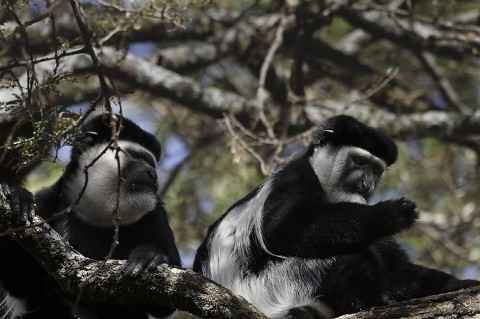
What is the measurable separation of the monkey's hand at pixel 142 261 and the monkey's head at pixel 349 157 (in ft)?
5.17

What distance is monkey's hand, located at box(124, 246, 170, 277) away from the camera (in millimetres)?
2920

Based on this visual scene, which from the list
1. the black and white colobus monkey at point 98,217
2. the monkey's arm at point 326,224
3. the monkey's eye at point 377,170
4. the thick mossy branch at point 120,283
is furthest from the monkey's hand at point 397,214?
the thick mossy branch at point 120,283

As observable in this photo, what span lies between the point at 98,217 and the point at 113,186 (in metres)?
0.18

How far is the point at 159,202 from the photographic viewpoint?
13.7ft

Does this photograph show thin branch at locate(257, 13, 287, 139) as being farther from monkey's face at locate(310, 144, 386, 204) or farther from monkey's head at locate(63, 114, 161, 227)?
monkey's head at locate(63, 114, 161, 227)

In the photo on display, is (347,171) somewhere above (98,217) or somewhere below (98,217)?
below

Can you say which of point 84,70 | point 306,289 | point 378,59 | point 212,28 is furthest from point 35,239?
point 378,59

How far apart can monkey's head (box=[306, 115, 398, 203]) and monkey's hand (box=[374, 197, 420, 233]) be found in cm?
44

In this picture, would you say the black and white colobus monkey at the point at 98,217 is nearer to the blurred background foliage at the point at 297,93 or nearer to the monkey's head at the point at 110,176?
the monkey's head at the point at 110,176

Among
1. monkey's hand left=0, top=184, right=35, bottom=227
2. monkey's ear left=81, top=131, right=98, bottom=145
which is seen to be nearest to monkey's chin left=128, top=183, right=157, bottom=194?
monkey's ear left=81, top=131, right=98, bottom=145

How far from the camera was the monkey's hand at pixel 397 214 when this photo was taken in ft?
12.7

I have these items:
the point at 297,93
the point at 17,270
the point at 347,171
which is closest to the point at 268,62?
the point at 297,93

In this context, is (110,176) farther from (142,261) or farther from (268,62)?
(268,62)

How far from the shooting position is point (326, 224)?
3938 mm
